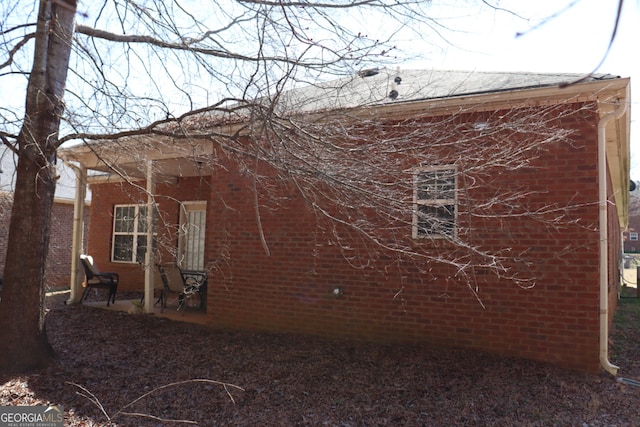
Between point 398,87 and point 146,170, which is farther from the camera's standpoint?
point 146,170

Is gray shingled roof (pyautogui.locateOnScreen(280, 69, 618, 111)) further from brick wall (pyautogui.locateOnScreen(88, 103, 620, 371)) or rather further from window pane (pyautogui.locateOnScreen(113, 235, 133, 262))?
window pane (pyautogui.locateOnScreen(113, 235, 133, 262))

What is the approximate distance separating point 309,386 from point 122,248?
9301 millimetres

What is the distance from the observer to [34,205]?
17.3 feet

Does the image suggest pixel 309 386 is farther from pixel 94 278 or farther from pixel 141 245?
pixel 141 245

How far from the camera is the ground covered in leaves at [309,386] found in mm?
4168

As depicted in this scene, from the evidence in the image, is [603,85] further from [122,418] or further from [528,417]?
[122,418]

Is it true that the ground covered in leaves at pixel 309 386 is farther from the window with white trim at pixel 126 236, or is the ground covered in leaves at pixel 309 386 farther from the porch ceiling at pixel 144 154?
the window with white trim at pixel 126 236

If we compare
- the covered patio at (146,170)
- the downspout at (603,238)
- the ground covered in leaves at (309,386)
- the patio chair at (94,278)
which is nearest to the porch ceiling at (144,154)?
the covered patio at (146,170)

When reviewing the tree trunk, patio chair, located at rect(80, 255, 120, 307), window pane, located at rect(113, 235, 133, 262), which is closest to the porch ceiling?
the tree trunk

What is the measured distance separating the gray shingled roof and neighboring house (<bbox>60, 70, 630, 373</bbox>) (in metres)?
0.04

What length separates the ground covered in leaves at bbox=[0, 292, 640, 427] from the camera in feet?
13.7

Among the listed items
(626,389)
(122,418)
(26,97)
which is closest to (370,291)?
(626,389)

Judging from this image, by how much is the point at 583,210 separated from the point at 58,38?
6388mm

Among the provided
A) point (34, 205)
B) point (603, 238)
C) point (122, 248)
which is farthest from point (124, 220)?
point (603, 238)
